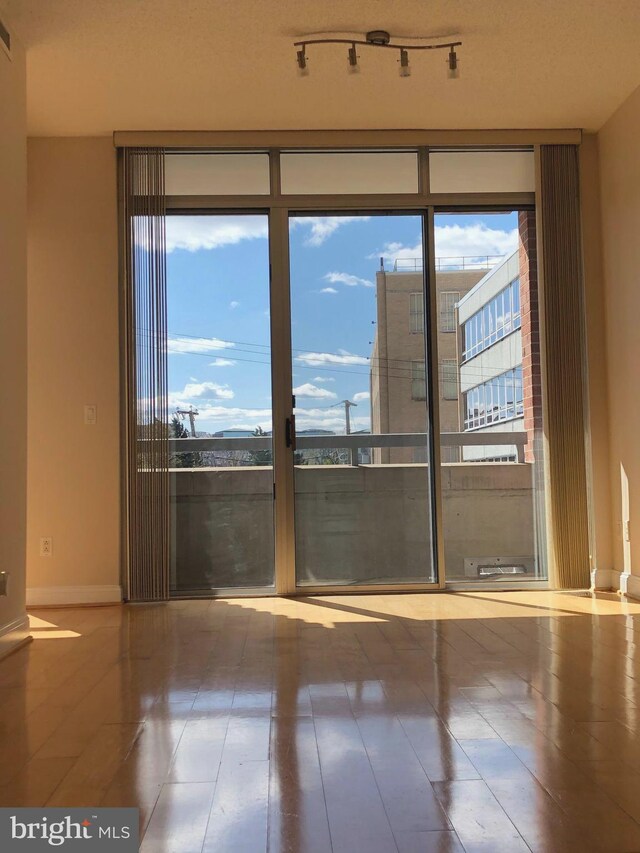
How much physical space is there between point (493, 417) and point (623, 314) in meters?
1.03

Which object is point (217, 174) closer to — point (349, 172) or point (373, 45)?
point (349, 172)

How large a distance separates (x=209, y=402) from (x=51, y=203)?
1.60 m

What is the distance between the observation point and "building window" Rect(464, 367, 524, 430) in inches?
213

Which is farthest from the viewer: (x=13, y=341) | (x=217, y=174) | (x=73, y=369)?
(x=217, y=174)

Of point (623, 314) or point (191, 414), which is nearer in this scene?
point (623, 314)

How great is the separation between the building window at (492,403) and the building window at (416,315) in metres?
0.53

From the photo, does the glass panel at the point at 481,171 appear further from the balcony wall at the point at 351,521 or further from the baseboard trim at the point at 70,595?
the baseboard trim at the point at 70,595

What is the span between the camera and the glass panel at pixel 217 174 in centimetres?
537

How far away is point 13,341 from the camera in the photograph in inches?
157

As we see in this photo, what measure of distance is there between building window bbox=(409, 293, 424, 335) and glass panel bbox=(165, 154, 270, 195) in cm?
121

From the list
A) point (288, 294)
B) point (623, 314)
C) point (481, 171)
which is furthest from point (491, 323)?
point (288, 294)

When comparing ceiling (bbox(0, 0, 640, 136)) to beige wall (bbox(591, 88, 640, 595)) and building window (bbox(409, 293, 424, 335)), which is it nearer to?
beige wall (bbox(591, 88, 640, 595))

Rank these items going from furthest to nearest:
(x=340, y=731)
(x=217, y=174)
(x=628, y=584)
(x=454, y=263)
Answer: (x=454, y=263)
(x=217, y=174)
(x=628, y=584)
(x=340, y=731)

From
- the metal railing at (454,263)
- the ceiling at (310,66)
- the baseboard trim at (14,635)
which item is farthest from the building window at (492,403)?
the baseboard trim at (14,635)
